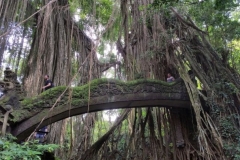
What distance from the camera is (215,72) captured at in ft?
15.3

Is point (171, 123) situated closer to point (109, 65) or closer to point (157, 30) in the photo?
point (157, 30)

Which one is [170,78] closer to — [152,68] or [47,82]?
[152,68]

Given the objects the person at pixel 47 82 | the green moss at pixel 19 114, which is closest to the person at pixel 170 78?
the person at pixel 47 82

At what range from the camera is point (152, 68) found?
4906 millimetres

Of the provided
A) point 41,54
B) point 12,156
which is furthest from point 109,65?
point 12,156

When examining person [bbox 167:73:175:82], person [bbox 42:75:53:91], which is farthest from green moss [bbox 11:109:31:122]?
person [bbox 167:73:175:82]

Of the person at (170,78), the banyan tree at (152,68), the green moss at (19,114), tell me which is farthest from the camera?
the person at (170,78)

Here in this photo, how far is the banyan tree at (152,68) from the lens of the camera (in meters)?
4.38

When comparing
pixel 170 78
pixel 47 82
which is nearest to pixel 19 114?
pixel 47 82

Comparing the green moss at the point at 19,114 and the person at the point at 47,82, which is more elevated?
the person at the point at 47,82

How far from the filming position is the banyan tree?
438 centimetres

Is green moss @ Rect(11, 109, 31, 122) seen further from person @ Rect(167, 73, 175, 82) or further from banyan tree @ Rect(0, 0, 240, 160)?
person @ Rect(167, 73, 175, 82)

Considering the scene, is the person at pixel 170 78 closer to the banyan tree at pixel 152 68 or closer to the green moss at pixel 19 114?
the banyan tree at pixel 152 68

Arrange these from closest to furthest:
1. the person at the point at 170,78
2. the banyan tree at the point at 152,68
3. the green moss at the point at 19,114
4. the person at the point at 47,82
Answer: the green moss at the point at 19,114
the banyan tree at the point at 152,68
the person at the point at 47,82
the person at the point at 170,78
